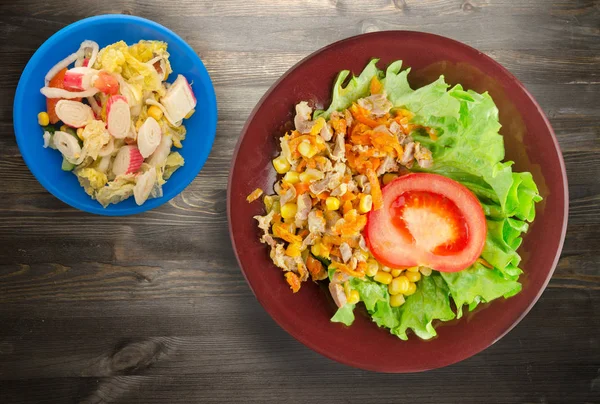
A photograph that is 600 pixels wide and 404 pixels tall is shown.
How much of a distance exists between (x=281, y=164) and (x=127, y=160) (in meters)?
0.70

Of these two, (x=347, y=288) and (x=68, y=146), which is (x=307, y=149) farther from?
(x=68, y=146)

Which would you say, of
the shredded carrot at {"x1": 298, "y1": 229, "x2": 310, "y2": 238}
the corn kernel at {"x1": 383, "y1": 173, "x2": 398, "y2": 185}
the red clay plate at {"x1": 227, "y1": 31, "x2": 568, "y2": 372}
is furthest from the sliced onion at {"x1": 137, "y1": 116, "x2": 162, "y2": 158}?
the corn kernel at {"x1": 383, "y1": 173, "x2": 398, "y2": 185}

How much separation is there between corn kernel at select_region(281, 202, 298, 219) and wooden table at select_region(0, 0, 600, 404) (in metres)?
0.55

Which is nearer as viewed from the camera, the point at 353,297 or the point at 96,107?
the point at 353,297

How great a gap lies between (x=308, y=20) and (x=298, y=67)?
25.1 inches

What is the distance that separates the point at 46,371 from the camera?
8.32 feet

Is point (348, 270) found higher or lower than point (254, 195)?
lower

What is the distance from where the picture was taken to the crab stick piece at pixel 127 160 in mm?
2275

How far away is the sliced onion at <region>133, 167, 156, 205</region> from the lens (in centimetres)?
223

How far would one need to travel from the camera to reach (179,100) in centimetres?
229

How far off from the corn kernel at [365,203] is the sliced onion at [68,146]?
3.87 ft

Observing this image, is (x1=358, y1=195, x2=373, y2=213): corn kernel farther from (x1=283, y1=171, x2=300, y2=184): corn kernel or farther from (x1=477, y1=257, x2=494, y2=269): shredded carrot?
(x1=477, y1=257, x2=494, y2=269): shredded carrot

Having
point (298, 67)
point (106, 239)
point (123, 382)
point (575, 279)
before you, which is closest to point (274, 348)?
point (123, 382)

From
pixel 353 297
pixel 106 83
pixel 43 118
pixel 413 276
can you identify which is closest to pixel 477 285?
pixel 413 276
